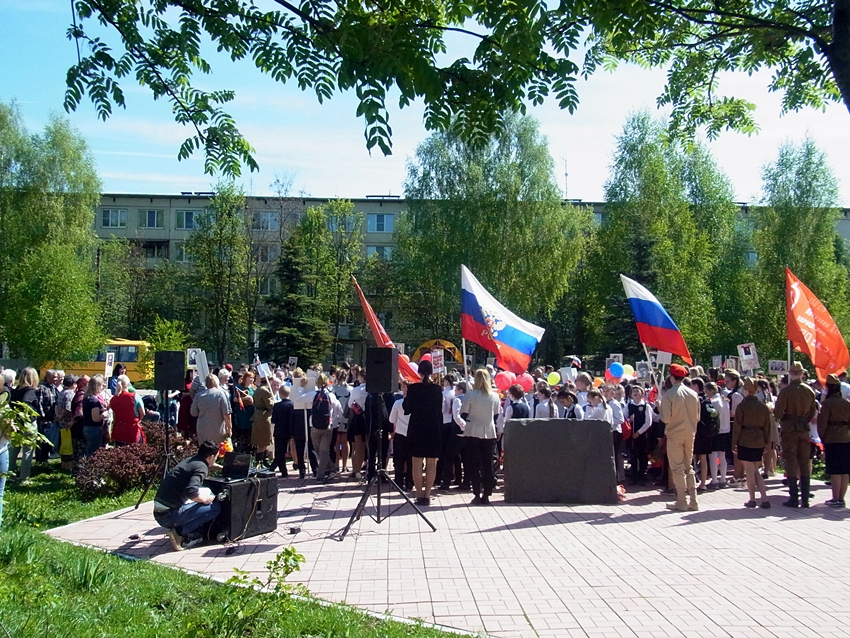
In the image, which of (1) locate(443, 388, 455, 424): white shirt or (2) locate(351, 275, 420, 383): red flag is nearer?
(1) locate(443, 388, 455, 424): white shirt

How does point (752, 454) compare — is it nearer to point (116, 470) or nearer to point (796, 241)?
point (116, 470)

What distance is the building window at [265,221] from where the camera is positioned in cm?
5741

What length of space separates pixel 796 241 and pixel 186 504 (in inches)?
1946

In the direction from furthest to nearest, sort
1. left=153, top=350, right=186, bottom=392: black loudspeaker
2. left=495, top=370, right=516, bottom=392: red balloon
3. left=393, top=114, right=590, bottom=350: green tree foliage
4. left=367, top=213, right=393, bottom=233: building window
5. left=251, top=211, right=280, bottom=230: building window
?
left=367, top=213, right=393, bottom=233: building window < left=251, top=211, right=280, bottom=230: building window < left=393, top=114, right=590, bottom=350: green tree foliage < left=495, top=370, right=516, bottom=392: red balloon < left=153, top=350, right=186, bottom=392: black loudspeaker

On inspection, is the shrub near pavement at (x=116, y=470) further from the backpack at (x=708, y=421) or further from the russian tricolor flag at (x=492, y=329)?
the backpack at (x=708, y=421)

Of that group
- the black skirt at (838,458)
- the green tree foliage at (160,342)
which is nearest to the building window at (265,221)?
the green tree foliage at (160,342)

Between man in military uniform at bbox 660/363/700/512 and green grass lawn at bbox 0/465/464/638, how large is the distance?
6498mm

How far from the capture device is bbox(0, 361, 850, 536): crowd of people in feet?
37.5

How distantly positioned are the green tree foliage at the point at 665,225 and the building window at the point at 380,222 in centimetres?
2512

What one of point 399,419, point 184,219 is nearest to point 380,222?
point 184,219

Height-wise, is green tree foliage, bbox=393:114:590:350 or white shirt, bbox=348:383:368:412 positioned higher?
green tree foliage, bbox=393:114:590:350

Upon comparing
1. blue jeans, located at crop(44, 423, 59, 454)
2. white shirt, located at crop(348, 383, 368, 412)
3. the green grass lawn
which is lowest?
the green grass lawn

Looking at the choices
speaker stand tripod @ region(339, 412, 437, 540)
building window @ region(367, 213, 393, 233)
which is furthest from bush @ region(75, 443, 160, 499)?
building window @ region(367, 213, 393, 233)

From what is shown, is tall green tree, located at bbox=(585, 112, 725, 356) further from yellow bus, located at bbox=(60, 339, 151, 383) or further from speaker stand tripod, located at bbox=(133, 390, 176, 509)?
speaker stand tripod, located at bbox=(133, 390, 176, 509)
